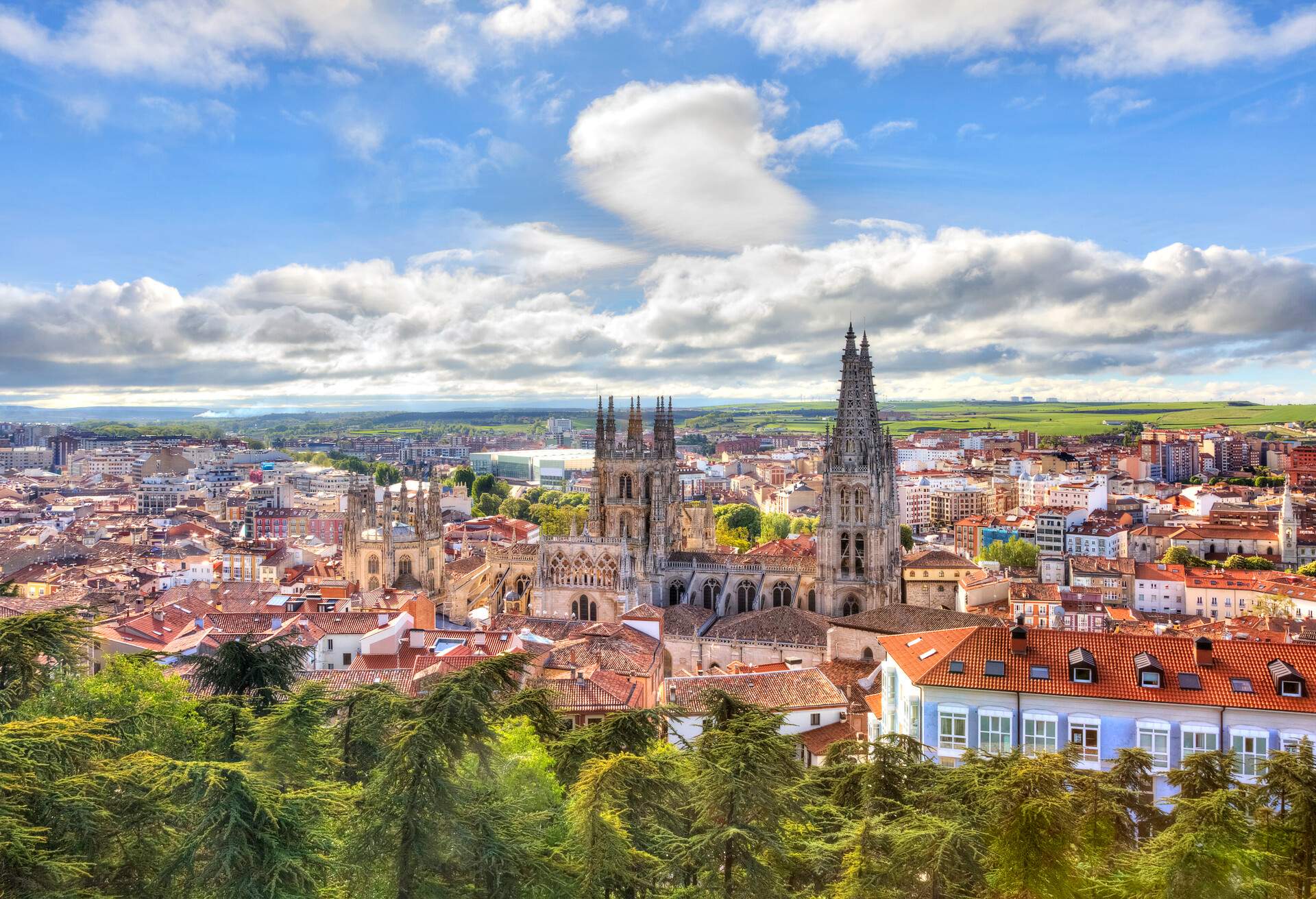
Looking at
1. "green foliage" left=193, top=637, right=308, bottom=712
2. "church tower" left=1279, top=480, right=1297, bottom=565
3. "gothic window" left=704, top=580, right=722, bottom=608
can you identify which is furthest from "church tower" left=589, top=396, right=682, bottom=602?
"church tower" left=1279, top=480, right=1297, bottom=565

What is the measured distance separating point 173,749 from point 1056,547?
365ft

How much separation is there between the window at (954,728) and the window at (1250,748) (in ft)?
24.6

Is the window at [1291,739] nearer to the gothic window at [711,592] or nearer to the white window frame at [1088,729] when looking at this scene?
the white window frame at [1088,729]

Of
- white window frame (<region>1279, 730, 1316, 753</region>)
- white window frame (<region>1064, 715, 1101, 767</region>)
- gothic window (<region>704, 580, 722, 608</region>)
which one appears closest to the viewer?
white window frame (<region>1279, 730, 1316, 753</region>)

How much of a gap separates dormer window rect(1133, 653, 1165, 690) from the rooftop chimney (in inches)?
131

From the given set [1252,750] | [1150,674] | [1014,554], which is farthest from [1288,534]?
[1150,674]

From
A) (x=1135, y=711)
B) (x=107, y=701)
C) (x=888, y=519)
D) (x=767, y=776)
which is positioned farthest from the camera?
(x=888, y=519)

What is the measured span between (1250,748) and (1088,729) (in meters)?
4.36

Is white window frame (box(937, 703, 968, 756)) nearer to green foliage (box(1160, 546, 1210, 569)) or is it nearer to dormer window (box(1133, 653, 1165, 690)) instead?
dormer window (box(1133, 653, 1165, 690))

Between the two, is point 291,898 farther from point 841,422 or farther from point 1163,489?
point 1163,489

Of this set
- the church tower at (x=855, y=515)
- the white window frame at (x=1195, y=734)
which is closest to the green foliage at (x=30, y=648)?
the white window frame at (x=1195, y=734)

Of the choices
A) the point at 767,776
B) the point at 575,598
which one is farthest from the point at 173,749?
the point at 575,598

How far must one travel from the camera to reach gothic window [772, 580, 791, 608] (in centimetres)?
6169

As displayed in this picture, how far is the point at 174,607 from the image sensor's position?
51.7 meters
